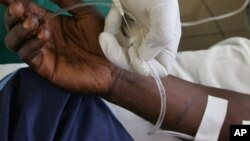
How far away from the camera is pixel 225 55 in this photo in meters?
1.07

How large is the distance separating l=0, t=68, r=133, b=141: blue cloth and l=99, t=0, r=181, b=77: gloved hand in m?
0.20

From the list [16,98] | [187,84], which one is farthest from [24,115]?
[187,84]

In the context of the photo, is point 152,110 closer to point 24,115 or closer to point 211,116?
point 211,116

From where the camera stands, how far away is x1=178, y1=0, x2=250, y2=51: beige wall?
143 cm

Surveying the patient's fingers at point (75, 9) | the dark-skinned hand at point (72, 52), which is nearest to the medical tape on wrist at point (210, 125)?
the dark-skinned hand at point (72, 52)

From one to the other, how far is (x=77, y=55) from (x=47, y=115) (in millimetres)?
141

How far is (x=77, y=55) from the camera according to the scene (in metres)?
0.78

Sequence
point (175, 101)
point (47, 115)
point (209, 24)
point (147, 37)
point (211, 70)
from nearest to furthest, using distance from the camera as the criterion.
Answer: point (147, 37) < point (47, 115) < point (175, 101) < point (211, 70) < point (209, 24)

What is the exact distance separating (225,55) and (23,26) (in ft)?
2.11

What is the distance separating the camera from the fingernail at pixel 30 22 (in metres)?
0.63

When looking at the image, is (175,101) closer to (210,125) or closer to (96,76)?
(210,125)

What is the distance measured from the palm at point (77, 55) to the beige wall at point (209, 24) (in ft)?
2.40

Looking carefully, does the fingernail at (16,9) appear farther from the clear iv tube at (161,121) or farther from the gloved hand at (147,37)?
the clear iv tube at (161,121)

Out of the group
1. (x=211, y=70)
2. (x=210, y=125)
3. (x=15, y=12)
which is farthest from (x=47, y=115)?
(x=211, y=70)
